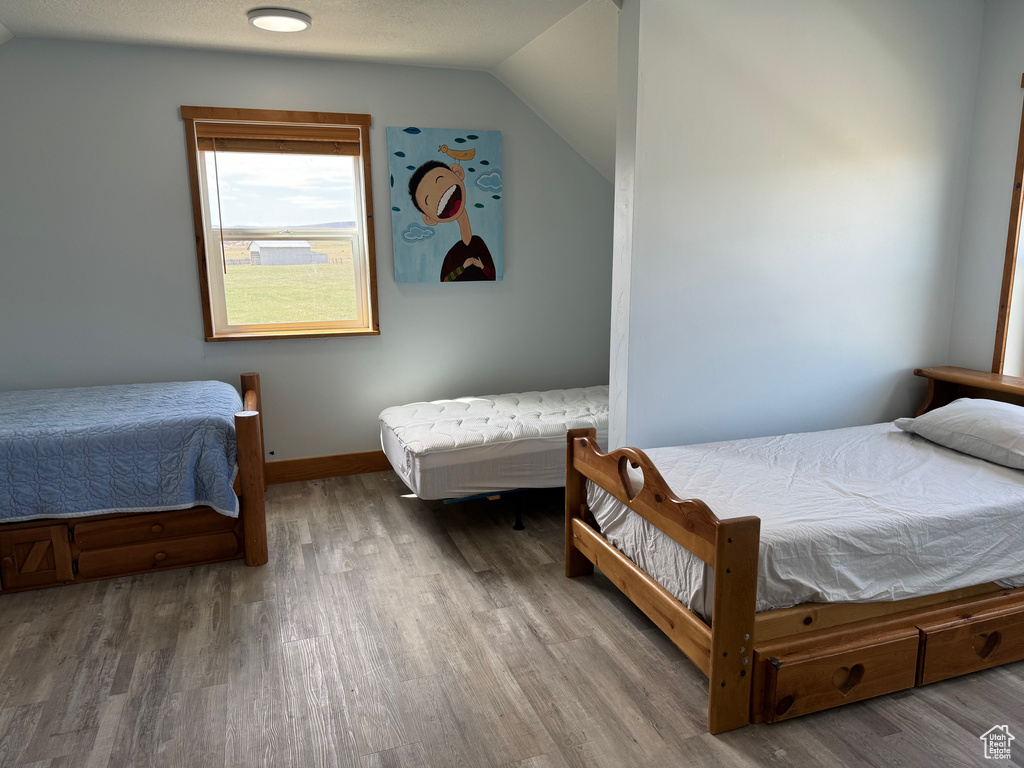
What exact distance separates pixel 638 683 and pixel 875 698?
67cm

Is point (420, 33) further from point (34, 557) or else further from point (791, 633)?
point (791, 633)

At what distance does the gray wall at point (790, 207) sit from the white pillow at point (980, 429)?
427 millimetres

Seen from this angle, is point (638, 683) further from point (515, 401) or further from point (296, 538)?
point (515, 401)

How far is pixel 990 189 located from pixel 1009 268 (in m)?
0.36

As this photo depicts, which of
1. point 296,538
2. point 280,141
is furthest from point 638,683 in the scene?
point 280,141

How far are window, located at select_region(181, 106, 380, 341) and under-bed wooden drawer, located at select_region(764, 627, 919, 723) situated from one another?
2.89m

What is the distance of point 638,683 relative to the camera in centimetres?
209

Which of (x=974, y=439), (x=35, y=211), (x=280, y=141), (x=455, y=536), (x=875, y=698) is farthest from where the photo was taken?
(x=280, y=141)

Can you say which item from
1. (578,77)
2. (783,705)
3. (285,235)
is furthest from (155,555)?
(578,77)

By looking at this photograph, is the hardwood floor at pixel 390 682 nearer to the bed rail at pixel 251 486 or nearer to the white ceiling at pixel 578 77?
the bed rail at pixel 251 486

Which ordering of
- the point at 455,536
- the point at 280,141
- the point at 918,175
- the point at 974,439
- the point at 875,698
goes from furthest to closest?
the point at 280,141 < the point at 455,536 < the point at 918,175 < the point at 974,439 < the point at 875,698

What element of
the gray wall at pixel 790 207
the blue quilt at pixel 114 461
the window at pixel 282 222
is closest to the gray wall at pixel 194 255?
the window at pixel 282 222

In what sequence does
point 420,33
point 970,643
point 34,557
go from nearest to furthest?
point 970,643
point 34,557
point 420,33

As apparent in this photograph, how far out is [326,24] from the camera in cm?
313
